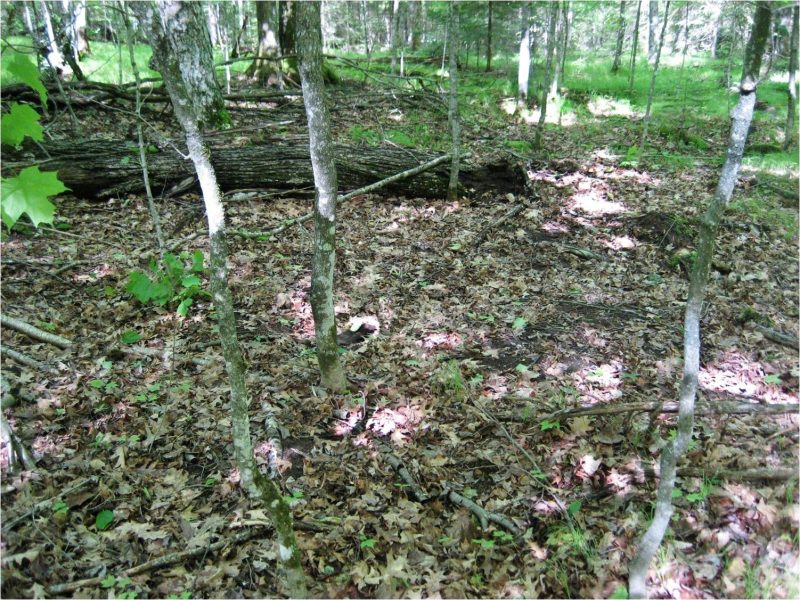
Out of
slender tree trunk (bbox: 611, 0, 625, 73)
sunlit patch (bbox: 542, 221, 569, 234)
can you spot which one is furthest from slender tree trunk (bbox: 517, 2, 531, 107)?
slender tree trunk (bbox: 611, 0, 625, 73)

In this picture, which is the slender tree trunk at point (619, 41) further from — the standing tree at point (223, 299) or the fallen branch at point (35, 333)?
the fallen branch at point (35, 333)

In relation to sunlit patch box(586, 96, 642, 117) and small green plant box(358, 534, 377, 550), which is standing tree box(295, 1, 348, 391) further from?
sunlit patch box(586, 96, 642, 117)

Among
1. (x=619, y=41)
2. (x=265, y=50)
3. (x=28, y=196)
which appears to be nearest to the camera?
(x=28, y=196)

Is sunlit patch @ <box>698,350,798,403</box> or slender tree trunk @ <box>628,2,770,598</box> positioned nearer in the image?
slender tree trunk @ <box>628,2,770,598</box>

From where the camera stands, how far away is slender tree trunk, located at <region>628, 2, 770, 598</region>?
9.44ft

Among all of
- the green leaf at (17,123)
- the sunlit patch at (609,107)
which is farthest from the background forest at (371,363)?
the sunlit patch at (609,107)

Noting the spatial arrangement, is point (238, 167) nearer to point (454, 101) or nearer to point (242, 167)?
point (242, 167)

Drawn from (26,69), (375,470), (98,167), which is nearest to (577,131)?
(98,167)

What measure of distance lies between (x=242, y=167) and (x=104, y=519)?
6.45 metres

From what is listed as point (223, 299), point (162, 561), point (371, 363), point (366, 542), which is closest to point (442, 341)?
point (371, 363)

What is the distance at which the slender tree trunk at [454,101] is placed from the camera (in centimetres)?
816

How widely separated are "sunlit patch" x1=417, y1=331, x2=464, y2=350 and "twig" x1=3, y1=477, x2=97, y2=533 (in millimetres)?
3366

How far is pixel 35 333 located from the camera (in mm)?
5305

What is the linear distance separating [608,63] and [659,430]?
2952 centimetres
